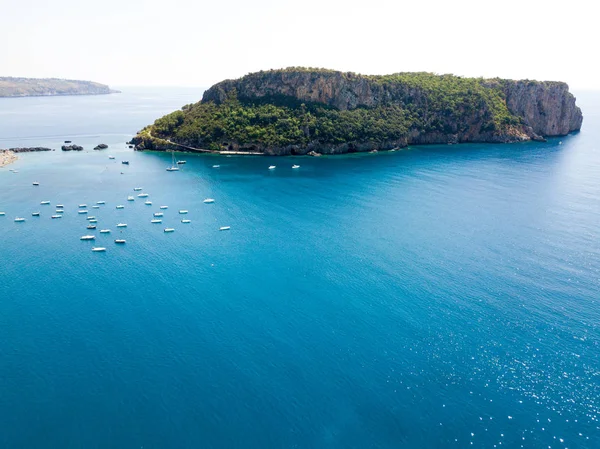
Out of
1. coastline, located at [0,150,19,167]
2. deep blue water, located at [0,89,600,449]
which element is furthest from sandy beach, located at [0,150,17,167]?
deep blue water, located at [0,89,600,449]

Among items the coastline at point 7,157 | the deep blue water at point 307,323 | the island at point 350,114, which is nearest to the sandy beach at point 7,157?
the coastline at point 7,157

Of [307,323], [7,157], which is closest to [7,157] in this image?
[7,157]

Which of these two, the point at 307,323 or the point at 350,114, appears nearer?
the point at 307,323

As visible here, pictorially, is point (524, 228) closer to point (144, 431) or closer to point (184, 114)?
point (144, 431)

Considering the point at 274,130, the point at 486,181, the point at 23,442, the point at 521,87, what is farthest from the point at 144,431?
the point at 521,87

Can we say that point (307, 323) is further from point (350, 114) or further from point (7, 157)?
point (7, 157)

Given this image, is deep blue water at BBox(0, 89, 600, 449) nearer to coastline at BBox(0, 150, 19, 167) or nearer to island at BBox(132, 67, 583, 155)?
coastline at BBox(0, 150, 19, 167)

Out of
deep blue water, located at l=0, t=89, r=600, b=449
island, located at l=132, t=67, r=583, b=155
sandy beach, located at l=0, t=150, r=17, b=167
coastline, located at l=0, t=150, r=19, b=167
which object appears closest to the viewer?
deep blue water, located at l=0, t=89, r=600, b=449
